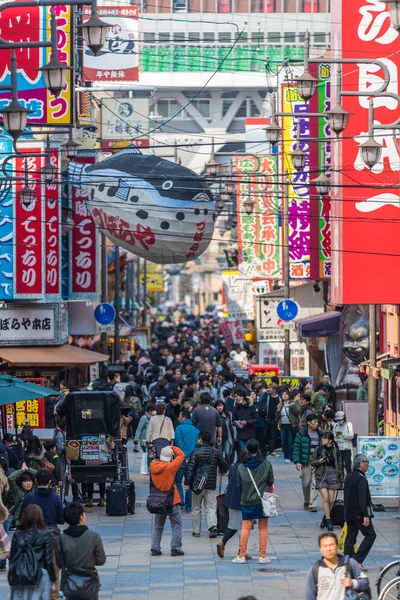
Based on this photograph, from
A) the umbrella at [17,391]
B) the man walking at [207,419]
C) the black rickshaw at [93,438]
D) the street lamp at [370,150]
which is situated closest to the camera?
the street lamp at [370,150]

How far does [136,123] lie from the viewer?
1848 inches

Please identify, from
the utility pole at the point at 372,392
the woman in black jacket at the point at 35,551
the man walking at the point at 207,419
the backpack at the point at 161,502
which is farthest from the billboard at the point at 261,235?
the woman in black jacket at the point at 35,551

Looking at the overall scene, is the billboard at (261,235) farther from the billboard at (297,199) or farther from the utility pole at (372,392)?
the utility pole at (372,392)

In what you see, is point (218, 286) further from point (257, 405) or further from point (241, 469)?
point (241, 469)

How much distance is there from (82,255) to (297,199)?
5.94m

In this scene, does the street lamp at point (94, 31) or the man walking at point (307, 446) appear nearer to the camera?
the street lamp at point (94, 31)

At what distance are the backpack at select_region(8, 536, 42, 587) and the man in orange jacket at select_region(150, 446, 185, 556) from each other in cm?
500

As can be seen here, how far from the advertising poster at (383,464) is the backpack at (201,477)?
3046mm

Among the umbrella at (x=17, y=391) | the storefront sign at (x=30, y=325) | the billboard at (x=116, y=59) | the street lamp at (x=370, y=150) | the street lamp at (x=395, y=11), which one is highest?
the billboard at (x=116, y=59)

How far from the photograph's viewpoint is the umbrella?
1883 centimetres

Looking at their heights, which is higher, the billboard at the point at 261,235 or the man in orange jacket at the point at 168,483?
the billboard at the point at 261,235

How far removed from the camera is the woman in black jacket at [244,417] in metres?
22.0

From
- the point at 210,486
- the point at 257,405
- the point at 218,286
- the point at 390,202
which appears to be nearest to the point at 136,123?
the point at 257,405

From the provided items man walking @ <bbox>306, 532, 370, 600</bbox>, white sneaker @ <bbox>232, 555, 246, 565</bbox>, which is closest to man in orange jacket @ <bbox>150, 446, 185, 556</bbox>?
white sneaker @ <bbox>232, 555, 246, 565</bbox>
